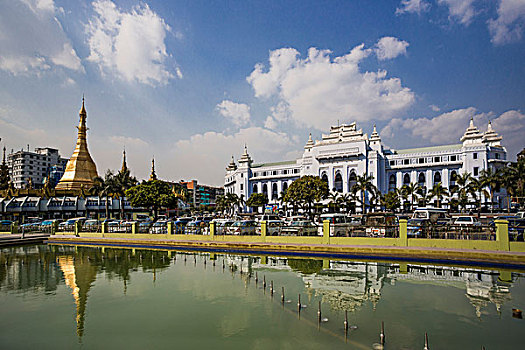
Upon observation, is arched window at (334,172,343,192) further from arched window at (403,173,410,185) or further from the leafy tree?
the leafy tree

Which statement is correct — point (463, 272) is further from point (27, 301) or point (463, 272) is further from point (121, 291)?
point (27, 301)

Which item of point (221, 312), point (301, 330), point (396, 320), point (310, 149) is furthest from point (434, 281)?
point (310, 149)

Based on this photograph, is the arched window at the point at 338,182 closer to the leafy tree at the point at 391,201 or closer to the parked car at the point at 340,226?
the leafy tree at the point at 391,201

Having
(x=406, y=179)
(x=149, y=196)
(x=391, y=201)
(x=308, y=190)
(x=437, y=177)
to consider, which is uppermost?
(x=437, y=177)

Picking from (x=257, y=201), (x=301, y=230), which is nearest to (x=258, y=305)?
(x=301, y=230)

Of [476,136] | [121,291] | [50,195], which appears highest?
[476,136]

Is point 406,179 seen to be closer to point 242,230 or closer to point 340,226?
point 340,226

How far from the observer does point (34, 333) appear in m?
11.7

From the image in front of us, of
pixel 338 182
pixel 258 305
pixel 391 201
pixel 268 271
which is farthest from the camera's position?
pixel 338 182

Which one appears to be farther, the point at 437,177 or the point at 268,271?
the point at 437,177

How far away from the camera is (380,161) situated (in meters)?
82.9

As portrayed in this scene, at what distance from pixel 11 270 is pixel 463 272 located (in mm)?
27582

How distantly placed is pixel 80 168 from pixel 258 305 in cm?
7009

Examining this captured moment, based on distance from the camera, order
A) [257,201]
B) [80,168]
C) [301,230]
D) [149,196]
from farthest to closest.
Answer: [257,201] < [80,168] < [149,196] < [301,230]
